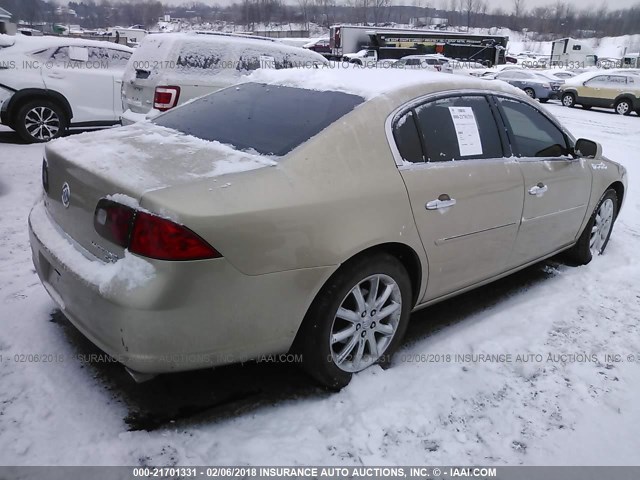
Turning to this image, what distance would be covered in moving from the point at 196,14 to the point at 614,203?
119531mm

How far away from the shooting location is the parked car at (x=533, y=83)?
2319cm

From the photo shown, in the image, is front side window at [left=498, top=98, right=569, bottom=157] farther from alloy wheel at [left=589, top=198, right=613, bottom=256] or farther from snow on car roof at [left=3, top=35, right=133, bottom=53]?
snow on car roof at [left=3, top=35, right=133, bottom=53]

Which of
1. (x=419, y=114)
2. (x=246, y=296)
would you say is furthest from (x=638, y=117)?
(x=246, y=296)

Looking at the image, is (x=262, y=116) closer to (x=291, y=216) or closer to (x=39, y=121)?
(x=291, y=216)

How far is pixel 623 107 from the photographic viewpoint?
1989 cm

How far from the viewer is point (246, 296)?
7.33ft

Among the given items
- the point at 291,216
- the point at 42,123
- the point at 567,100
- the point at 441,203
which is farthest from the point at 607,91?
the point at 291,216

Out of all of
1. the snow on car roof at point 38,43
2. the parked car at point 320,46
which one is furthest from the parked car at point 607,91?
the parked car at point 320,46

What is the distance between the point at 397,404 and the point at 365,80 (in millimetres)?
1829

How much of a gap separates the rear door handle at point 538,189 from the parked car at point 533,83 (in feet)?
68.5

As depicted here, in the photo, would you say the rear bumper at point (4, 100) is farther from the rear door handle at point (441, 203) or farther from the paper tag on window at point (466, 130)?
the rear door handle at point (441, 203)

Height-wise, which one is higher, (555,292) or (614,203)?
(614,203)

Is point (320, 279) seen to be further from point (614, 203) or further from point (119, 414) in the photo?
point (614, 203)

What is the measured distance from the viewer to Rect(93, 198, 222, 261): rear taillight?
6.76ft
